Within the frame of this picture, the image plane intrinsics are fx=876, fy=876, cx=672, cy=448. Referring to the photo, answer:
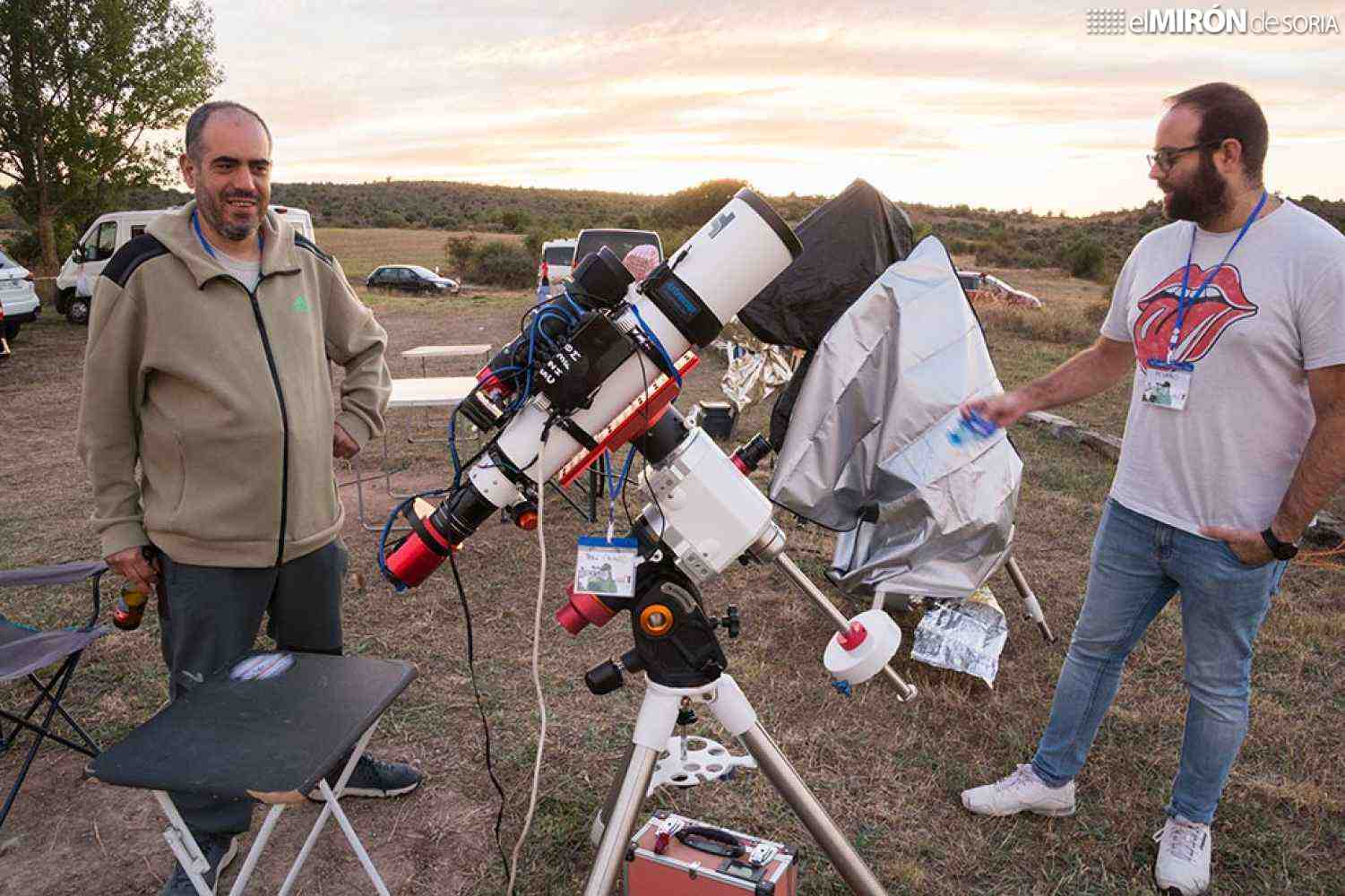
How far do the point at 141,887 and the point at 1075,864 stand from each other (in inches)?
115

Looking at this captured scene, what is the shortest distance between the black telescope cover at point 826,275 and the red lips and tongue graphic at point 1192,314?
5.92 ft

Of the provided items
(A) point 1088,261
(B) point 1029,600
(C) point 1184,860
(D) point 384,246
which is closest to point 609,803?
(C) point 1184,860

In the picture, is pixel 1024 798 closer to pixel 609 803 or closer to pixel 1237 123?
pixel 609 803

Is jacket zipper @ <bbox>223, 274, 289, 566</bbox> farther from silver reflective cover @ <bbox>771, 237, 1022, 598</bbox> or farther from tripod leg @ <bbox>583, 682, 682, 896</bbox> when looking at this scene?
silver reflective cover @ <bbox>771, 237, 1022, 598</bbox>

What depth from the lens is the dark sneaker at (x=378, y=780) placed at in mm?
3098

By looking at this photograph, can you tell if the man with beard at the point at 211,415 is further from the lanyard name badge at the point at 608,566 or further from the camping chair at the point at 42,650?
the lanyard name badge at the point at 608,566

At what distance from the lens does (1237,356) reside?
2.33 meters

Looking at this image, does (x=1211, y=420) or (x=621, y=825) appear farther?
(x=1211, y=420)

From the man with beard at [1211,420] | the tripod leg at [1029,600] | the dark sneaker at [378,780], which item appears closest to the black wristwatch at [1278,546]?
the man with beard at [1211,420]

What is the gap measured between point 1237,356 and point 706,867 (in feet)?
6.37

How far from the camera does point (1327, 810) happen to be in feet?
10.0

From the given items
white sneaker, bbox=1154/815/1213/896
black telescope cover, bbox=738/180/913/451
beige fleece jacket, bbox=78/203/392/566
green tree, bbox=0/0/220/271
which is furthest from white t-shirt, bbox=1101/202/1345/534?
green tree, bbox=0/0/220/271

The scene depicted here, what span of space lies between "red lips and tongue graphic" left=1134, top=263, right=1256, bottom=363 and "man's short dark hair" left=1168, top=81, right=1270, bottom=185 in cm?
29

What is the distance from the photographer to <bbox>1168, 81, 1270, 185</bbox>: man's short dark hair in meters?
2.29
